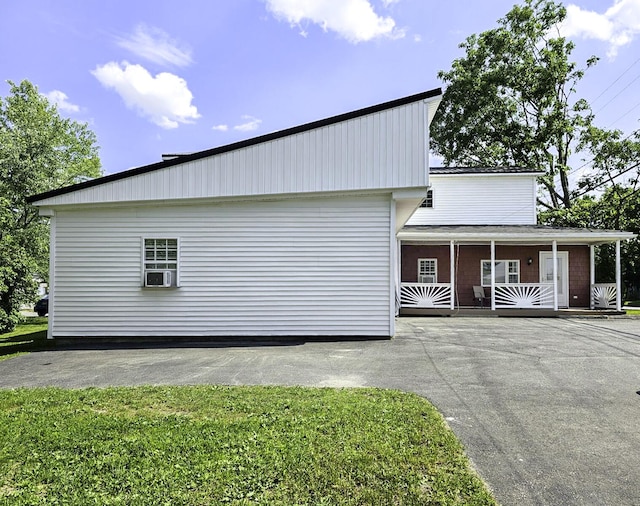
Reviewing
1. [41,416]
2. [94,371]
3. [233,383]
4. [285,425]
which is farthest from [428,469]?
[94,371]

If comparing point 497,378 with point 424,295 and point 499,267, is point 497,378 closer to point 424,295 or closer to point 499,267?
point 424,295

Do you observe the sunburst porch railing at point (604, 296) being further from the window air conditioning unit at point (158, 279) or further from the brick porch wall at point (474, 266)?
the window air conditioning unit at point (158, 279)

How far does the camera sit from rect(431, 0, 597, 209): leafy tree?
1172 inches

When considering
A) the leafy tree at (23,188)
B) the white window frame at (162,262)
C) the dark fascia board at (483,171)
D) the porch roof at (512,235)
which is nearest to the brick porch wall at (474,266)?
the porch roof at (512,235)

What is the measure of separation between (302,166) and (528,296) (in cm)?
1091

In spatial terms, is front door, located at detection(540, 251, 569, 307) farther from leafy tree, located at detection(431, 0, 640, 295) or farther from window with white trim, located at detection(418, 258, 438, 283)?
leafy tree, located at detection(431, 0, 640, 295)

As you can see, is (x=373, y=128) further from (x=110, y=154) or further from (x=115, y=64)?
(x=110, y=154)

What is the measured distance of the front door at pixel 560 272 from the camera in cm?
1745

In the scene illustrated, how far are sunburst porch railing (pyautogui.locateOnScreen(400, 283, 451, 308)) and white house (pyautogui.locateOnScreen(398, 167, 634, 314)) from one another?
4 cm

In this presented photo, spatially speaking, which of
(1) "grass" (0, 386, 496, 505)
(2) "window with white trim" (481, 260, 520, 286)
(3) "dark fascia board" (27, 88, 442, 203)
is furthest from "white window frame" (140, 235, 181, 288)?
(2) "window with white trim" (481, 260, 520, 286)

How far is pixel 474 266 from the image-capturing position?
17391 millimetres

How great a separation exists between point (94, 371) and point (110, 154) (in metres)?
27.0

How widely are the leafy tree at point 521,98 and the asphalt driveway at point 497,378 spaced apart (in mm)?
22306

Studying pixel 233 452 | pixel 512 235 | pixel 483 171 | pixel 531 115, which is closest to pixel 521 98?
pixel 531 115
